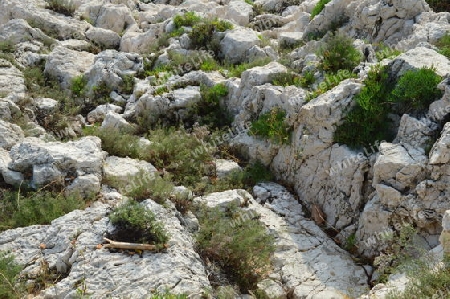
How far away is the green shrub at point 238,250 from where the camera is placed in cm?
803

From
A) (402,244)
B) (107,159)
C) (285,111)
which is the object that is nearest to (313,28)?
(285,111)

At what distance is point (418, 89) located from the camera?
9219mm

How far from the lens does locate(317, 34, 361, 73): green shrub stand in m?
11.8

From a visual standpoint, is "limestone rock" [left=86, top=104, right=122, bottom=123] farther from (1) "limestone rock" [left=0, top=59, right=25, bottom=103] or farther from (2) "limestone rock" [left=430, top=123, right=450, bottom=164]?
(2) "limestone rock" [left=430, top=123, right=450, bottom=164]

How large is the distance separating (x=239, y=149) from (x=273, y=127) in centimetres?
125

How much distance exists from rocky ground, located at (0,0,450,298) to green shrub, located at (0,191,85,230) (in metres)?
0.34

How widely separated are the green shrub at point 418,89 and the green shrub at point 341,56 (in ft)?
8.18

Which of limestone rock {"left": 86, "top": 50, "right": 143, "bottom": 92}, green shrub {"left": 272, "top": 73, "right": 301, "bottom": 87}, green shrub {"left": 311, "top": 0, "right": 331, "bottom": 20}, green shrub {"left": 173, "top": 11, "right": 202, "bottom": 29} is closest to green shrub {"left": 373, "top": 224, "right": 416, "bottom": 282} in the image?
green shrub {"left": 272, "top": 73, "right": 301, "bottom": 87}

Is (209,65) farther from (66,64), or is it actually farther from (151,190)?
(151,190)

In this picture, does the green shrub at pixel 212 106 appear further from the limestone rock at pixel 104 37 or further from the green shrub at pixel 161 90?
the limestone rock at pixel 104 37

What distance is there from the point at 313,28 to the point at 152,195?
10.4 meters

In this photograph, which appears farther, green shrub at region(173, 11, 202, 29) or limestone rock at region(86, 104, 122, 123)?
green shrub at region(173, 11, 202, 29)

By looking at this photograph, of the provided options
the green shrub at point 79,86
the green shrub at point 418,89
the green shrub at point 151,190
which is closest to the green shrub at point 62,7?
the green shrub at point 79,86

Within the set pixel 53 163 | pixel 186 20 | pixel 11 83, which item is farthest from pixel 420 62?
pixel 11 83
